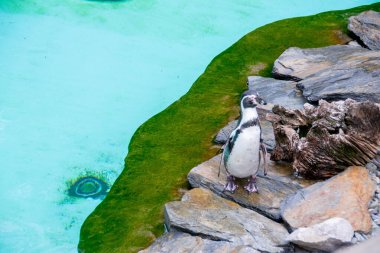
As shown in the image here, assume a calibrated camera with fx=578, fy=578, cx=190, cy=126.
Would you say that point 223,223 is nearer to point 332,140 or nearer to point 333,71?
point 332,140

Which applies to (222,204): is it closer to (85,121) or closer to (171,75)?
(85,121)

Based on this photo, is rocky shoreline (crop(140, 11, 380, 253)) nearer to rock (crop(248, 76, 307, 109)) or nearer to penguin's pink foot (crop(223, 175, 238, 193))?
penguin's pink foot (crop(223, 175, 238, 193))

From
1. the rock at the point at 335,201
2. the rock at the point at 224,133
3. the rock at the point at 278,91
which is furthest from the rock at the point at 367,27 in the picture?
the rock at the point at 335,201

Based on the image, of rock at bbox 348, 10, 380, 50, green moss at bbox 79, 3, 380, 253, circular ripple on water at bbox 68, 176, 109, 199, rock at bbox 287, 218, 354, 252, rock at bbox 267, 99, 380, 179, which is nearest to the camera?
rock at bbox 287, 218, 354, 252

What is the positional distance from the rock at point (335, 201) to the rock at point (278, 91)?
1.88m

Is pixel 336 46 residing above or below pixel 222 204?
above

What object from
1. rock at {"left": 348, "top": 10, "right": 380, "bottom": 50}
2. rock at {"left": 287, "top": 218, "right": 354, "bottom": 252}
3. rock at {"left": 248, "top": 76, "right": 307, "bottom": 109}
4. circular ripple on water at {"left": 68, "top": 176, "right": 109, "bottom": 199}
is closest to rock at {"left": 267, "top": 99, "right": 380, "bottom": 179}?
rock at {"left": 287, "top": 218, "right": 354, "bottom": 252}

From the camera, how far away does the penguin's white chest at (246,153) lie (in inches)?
220

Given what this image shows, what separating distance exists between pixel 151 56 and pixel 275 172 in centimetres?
526

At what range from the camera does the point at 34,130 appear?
8617mm

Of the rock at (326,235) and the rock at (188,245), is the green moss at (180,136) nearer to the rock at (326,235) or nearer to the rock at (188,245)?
the rock at (188,245)

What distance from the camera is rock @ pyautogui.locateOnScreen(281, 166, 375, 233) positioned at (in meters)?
5.19

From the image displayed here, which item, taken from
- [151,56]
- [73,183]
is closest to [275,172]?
[73,183]

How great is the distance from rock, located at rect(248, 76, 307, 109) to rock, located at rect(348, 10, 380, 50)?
1.80 metres
